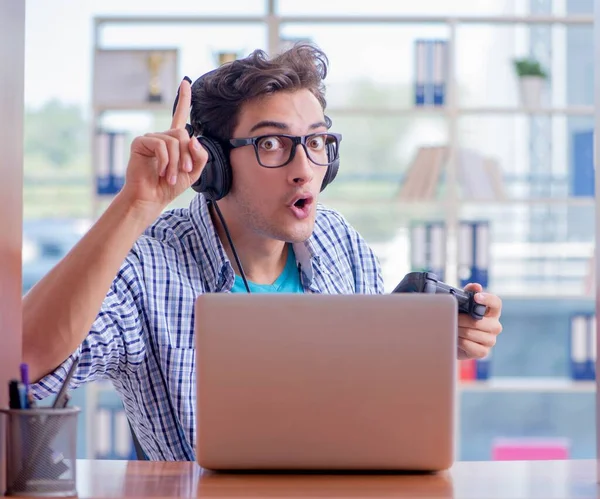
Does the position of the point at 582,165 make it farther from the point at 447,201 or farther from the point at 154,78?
the point at 154,78

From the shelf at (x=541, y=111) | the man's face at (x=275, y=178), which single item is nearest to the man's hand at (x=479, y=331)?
the man's face at (x=275, y=178)

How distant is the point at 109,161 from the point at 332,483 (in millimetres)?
2940

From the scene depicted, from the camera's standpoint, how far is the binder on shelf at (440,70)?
148 inches

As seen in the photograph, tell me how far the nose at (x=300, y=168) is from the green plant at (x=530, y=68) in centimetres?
230

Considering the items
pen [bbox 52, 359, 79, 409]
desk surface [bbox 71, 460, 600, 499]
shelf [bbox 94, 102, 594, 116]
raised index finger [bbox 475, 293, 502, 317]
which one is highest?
shelf [bbox 94, 102, 594, 116]

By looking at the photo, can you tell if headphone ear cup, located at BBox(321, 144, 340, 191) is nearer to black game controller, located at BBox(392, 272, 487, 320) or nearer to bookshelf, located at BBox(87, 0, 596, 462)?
black game controller, located at BBox(392, 272, 487, 320)

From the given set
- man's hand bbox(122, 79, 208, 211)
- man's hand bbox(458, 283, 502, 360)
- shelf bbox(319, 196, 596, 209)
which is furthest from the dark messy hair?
shelf bbox(319, 196, 596, 209)

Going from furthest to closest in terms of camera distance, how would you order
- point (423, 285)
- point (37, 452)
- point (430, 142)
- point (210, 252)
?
point (430, 142), point (210, 252), point (423, 285), point (37, 452)

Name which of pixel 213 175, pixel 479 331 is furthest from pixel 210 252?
pixel 479 331

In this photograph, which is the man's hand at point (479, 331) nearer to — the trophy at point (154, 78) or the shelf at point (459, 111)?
the shelf at point (459, 111)

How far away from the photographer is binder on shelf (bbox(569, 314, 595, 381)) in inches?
150

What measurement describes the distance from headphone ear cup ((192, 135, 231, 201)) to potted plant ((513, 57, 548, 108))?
238 cm

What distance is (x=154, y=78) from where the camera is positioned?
12.5 ft

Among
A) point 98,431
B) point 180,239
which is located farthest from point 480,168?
point 180,239
